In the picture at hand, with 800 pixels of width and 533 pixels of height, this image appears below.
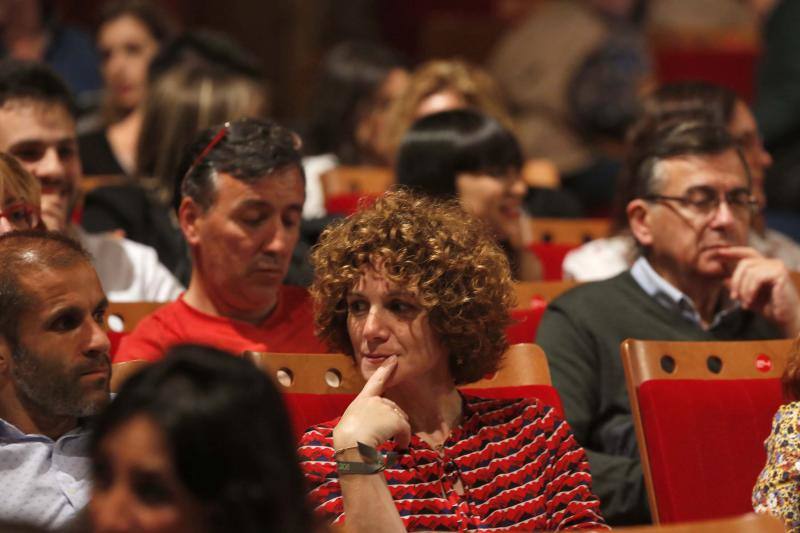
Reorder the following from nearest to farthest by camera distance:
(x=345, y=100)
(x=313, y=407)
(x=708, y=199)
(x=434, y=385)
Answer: (x=434, y=385)
(x=313, y=407)
(x=708, y=199)
(x=345, y=100)

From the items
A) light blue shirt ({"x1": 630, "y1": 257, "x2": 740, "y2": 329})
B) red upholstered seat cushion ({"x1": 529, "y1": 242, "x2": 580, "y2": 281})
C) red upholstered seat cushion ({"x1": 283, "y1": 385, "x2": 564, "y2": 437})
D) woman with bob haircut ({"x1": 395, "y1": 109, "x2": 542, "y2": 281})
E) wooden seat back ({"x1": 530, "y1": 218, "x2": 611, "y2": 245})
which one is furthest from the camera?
wooden seat back ({"x1": 530, "y1": 218, "x2": 611, "y2": 245})

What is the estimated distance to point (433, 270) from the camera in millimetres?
2387

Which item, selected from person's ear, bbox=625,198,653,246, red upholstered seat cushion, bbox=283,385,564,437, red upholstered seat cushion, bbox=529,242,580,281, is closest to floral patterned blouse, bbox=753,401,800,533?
red upholstered seat cushion, bbox=283,385,564,437

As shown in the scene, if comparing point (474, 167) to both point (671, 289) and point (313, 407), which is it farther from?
point (313, 407)

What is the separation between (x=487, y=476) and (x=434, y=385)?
0.21 meters

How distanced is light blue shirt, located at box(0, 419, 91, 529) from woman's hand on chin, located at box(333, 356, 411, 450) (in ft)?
1.43

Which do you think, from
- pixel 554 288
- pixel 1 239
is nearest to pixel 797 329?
pixel 554 288

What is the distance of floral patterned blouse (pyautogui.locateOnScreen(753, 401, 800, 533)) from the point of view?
228 centimetres

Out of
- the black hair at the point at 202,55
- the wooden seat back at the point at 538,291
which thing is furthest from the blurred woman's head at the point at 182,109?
the wooden seat back at the point at 538,291

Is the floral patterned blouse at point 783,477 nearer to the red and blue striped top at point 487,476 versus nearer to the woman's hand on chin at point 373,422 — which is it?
the red and blue striped top at point 487,476

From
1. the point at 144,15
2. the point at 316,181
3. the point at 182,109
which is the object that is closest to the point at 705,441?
the point at 182,109

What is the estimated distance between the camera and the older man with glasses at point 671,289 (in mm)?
3039

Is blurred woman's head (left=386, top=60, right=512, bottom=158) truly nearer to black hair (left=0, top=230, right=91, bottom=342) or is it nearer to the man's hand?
the man's hand

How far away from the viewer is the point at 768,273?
311 centimetres
